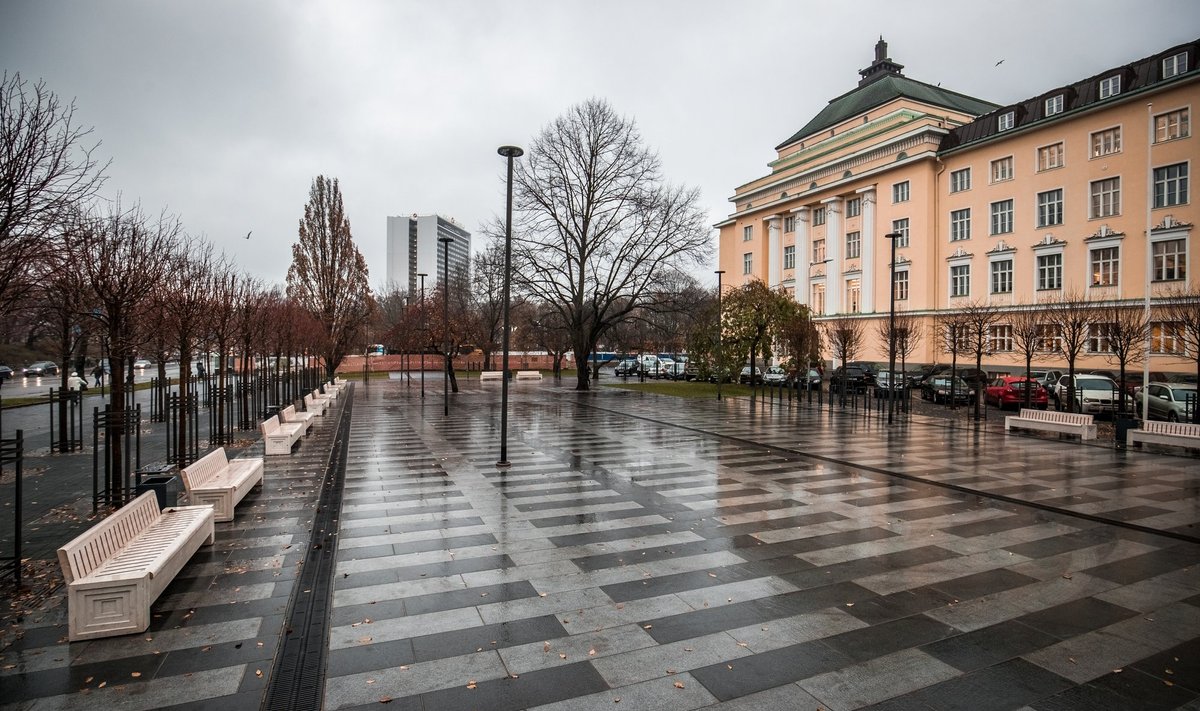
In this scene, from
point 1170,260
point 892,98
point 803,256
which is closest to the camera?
point 1170,260

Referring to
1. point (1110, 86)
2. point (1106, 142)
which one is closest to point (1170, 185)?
point (1106, 142)

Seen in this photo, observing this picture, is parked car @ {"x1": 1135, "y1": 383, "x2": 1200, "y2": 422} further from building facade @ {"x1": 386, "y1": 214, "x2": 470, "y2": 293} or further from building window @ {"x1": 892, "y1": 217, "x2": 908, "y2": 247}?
building facade @ {"x1": 386, "y1": 214, "x2": 470, "y2": 293}

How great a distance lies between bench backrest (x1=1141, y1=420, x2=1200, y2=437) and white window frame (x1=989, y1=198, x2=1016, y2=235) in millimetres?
30416

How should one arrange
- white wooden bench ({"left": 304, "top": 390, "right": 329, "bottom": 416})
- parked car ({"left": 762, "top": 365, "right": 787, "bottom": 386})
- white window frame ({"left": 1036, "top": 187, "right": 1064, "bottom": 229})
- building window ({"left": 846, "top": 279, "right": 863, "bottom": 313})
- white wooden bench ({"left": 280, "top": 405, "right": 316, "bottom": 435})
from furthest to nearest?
building window ({"left": 846, "top": 279, "right": 863, "bottom": 313}), parked car ({"left": 762, "top": 365, "right": 787, "bottom": 386}), white window frame ({"left": 1036, "top": 187, "right": 1064, "bottom": 229}), white wooden bench ({"left": 304, "top": 390, "right": 329, "bottom": 416}), white wooden bench ({"left": 280, "top": 405, "right": 316, "bottom": 435})

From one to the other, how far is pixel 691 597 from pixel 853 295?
51.4m

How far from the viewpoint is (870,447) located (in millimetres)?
16219

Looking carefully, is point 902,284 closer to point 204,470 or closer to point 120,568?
point 204,470

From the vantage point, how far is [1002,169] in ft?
139

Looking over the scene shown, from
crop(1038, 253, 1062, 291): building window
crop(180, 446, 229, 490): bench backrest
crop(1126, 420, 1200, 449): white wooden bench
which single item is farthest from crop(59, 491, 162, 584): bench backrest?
crop(1038, 253, 1062, 291): building window

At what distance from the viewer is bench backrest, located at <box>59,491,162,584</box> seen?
5145mm

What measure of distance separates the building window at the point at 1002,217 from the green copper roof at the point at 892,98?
14.1 metres

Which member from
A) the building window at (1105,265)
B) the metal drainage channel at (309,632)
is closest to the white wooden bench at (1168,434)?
the metal drainage channel at (309,632)

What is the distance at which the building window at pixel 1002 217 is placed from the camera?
41688 mm

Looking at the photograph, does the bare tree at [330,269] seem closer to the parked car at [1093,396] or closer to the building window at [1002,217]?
the parked car at [1093,396]
